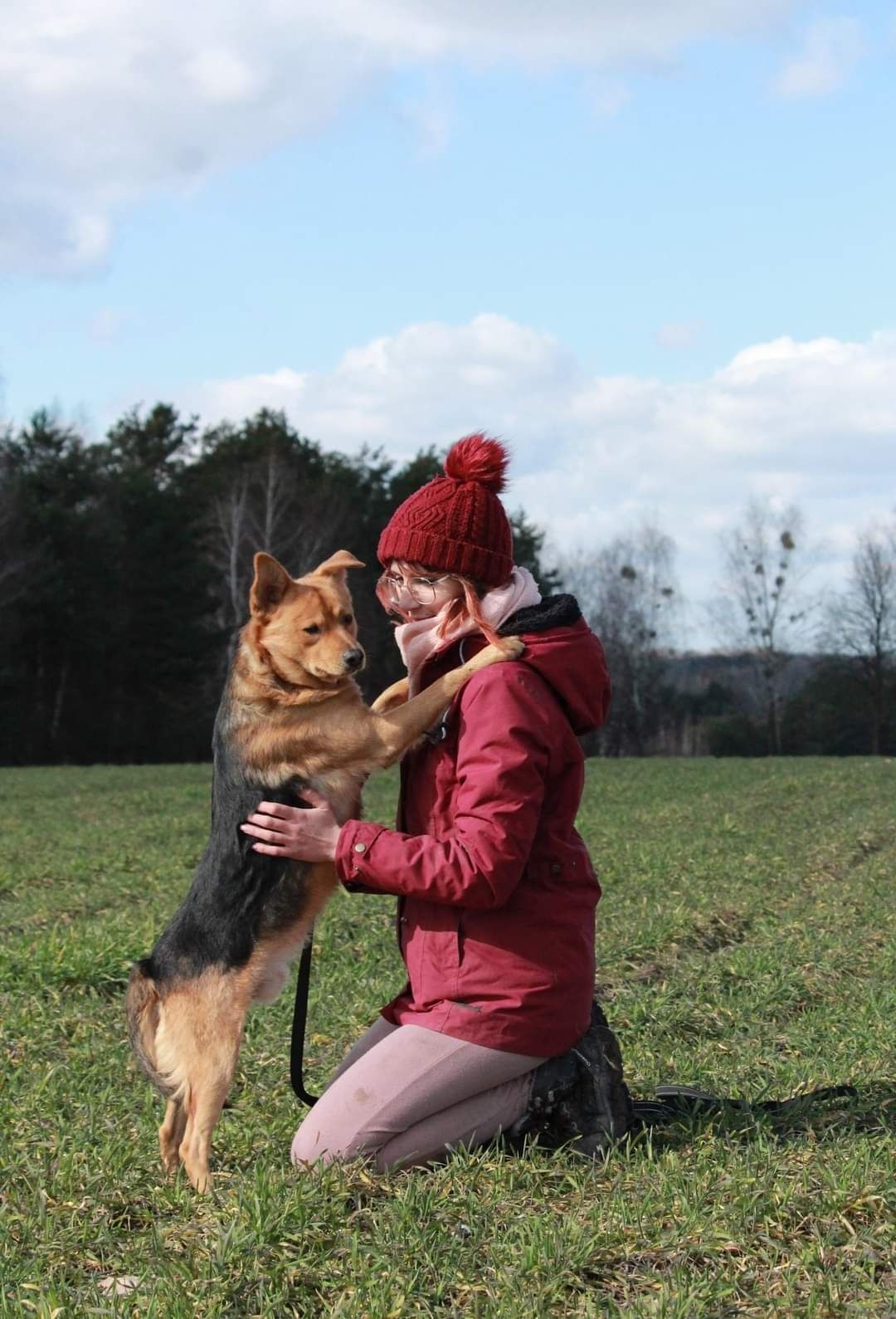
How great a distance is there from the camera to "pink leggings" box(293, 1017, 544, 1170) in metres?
3.97

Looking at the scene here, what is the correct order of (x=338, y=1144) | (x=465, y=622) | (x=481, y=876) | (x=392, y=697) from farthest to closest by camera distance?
1. (x=392, y=697)
2. (x=465, y=622)
3. (x=338, y=1144)
4. (x=481, y=876)

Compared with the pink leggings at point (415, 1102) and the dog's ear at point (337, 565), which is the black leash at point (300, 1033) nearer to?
the pink leggings at point (415, 1102)

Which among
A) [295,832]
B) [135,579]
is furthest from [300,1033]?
[135,579]

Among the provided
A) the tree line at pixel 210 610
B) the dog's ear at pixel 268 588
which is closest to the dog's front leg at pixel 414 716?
the dog's ear at pixel 268 588

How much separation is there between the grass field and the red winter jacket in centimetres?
52

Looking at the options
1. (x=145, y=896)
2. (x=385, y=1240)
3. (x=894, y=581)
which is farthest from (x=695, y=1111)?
(x=894, y=581)

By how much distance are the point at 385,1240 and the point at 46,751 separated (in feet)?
137

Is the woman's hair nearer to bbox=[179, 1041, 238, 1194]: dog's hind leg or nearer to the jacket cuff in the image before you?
the jacket cuff

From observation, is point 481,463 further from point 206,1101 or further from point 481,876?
point 206,1101

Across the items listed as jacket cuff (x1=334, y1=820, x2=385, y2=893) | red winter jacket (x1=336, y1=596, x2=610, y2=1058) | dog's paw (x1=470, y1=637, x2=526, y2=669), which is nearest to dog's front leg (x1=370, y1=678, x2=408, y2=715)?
red winter jacket (x1=336, y1=596, x2=610, y2=1058)

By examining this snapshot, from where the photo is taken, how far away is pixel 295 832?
429 cm

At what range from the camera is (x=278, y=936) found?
175 inches

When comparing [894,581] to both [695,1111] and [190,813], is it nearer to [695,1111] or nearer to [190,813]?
[190,813]

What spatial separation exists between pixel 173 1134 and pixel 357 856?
4.40ft
